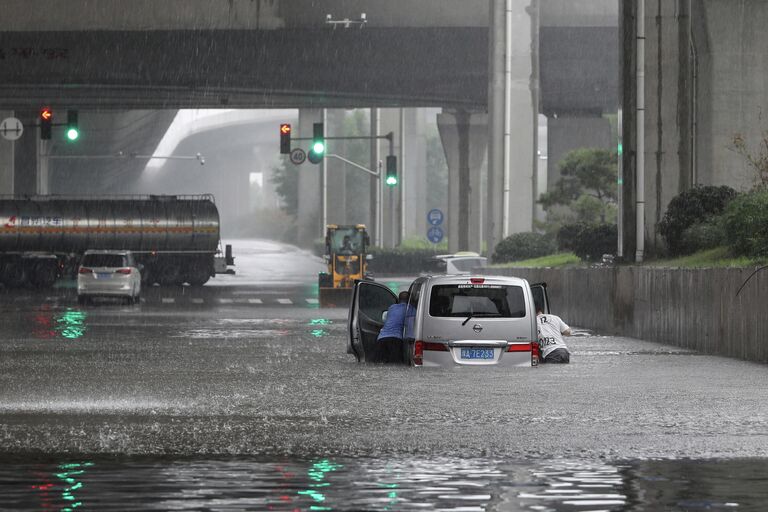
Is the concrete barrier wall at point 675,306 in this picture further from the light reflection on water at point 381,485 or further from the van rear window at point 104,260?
the van rear window at point 104,260

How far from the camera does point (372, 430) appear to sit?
1345 cm

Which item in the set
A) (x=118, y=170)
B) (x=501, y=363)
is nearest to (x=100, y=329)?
(x=501, y=363)

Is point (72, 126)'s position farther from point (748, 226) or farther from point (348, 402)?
point (348, 402)

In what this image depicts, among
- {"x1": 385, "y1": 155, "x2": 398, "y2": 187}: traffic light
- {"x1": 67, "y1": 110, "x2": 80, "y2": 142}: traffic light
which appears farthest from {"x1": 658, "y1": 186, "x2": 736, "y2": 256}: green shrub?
{"x1": 385, "y1": 155, "x2": 398, "y2": 187}: traffic light

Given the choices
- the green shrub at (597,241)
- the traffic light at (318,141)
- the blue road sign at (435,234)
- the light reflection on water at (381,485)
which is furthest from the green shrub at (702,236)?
the blue road sign at (435,234)

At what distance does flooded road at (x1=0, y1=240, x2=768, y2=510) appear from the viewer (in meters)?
9.86

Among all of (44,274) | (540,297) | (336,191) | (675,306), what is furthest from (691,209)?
(336,191)

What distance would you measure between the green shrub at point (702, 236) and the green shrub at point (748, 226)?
3492mm

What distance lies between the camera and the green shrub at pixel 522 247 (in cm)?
4934

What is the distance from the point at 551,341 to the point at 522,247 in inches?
1067

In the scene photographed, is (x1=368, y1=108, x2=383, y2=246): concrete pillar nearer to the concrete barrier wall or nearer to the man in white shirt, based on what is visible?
the concrete barrier wall

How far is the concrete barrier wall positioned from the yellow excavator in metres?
17.1

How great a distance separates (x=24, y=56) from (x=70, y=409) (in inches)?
1541

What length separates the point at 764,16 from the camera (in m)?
35.1
